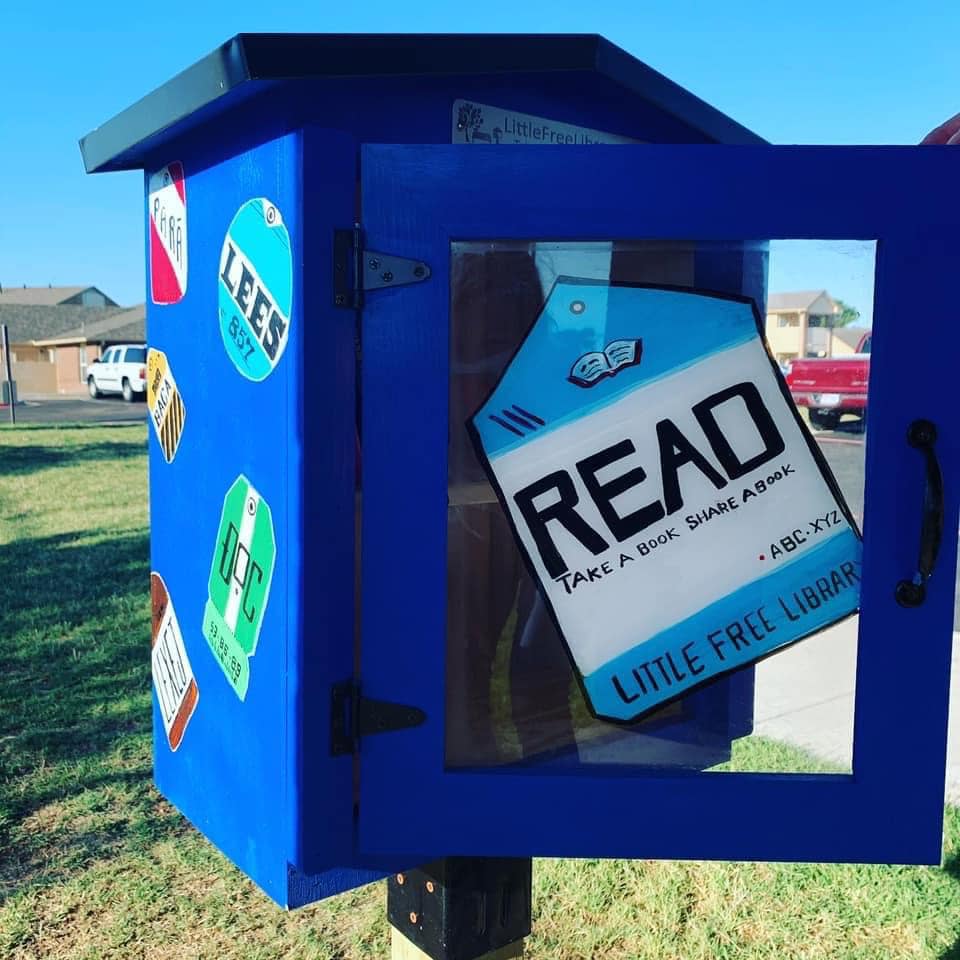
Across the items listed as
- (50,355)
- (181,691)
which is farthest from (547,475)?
(50,355)

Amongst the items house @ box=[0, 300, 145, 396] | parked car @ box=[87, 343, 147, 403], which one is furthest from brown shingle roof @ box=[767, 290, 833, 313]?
house @ box=[0, 300, 145, 396]

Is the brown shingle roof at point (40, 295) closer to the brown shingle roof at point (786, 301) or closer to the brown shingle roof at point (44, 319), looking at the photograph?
the brown shingle roof at point (44, 319)

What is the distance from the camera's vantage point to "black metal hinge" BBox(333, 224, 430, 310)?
4.87 ft

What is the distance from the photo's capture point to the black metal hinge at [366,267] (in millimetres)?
1485

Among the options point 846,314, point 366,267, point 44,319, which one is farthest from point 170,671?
point 44,319

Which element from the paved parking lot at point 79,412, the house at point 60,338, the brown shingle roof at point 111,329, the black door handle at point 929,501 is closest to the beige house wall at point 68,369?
the house at point 60,338

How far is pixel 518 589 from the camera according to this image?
73.2 inches

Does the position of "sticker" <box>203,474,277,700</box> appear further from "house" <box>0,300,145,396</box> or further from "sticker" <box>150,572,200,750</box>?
"house" <box>0,300,145,396</box>

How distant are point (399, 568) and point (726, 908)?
1.98m

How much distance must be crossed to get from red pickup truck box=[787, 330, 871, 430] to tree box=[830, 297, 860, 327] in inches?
1.5

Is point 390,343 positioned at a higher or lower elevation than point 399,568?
higher

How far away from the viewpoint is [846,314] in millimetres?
1616

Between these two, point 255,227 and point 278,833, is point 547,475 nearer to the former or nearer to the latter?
point 255,227

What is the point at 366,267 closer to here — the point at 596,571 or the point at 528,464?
the point at 528,464
